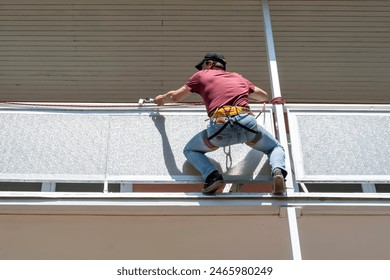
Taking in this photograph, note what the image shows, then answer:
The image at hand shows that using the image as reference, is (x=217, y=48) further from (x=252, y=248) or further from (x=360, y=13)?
(x=252, y=248)

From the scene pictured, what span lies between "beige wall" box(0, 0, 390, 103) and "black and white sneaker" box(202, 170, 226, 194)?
3.81 meters

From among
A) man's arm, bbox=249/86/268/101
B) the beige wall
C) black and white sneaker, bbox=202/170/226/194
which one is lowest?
black and white sneaker, bbox=202/170/226/194

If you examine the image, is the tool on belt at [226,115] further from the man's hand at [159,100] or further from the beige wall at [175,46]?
the beige wall at [175,46]

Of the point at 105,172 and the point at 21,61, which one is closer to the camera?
the point at 105,172

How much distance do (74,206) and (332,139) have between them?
255 cm

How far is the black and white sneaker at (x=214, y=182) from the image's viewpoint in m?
5.71

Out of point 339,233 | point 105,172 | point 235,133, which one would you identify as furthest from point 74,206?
point 339,233

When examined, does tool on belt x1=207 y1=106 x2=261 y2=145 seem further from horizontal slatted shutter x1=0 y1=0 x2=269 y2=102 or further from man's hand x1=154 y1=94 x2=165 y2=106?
horizontal slatted shutter x1=0 y1=0 x2=269 y2=102

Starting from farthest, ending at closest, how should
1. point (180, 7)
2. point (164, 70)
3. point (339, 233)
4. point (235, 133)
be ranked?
point (164, 70) < point (180, 7) < point (339, 233) < point (235, 133)

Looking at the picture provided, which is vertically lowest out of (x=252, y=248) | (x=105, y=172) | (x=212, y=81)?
(x=252, y=248)

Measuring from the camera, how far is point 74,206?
595 centimetres

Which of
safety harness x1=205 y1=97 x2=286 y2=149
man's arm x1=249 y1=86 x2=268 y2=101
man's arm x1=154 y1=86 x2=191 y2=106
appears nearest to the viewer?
Result: safety harness x1=205 y1=97 x2=286 y2=149

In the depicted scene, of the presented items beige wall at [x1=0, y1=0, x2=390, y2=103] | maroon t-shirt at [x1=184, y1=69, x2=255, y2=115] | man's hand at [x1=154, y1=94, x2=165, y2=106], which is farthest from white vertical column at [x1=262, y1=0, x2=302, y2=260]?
beige wall at [x1=0, y1=0, x2=390, y2=103]

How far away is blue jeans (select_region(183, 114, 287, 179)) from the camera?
566cm
